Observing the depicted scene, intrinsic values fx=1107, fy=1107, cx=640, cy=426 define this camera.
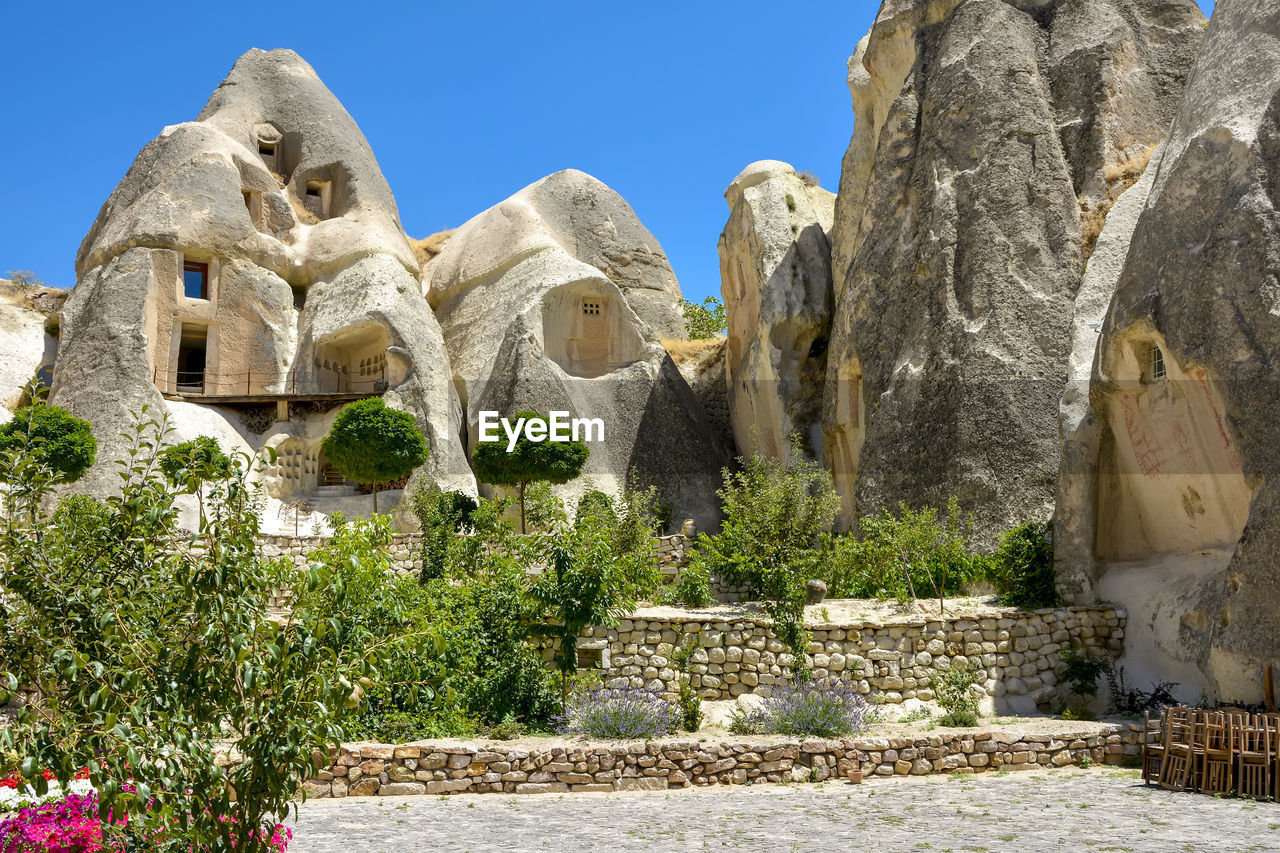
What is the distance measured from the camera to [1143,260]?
50.2 feet

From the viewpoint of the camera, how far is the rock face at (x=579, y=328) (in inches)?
1161

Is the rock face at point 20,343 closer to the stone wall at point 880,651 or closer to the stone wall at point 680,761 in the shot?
the stone wall at point 880,651

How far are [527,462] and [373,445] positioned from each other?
11.4 ft

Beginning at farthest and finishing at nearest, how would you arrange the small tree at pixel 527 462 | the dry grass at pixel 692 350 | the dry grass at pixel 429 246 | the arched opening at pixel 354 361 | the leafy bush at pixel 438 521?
the dry grass at pixel 429 246 < the dry grass at pixel 692 350 < the arched opening at pixel 354 361 < the small tree at pixel 527 462 < the leafy bush at pixel 438 521

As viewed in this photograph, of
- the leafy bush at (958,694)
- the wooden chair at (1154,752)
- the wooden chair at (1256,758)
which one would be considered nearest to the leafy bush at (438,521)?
the leafy bush at (958,694)

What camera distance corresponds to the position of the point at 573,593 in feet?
44.7

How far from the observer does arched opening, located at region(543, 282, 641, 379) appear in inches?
1271

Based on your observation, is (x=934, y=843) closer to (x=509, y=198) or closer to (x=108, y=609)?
(x=108, y=609)

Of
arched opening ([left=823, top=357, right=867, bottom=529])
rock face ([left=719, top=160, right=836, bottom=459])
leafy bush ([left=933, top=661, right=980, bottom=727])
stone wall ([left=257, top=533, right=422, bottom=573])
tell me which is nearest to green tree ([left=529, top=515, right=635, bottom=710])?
leafy bush ([left=933, top=661, right=980, bottom=727])

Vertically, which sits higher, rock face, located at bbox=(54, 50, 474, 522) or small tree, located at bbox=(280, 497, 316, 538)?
rock face, located at bbox=(54, 50, 474, 522)

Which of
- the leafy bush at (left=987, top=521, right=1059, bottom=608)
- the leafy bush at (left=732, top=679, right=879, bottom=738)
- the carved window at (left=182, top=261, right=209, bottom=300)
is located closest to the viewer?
the leafy bush at (left=732, top=679, right=879, bottom=738)

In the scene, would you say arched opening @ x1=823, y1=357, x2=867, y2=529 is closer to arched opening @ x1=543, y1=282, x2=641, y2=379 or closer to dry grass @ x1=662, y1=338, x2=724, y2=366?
arched opening @ x1=543, y1=282, x2=641, y2=379

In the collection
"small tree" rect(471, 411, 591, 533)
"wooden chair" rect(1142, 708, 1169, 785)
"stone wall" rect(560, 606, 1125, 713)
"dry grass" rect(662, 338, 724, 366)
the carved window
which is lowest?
"wooden chair" rect(1142, 708, 1169, 785)

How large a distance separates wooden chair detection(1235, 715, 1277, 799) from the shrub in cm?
581
